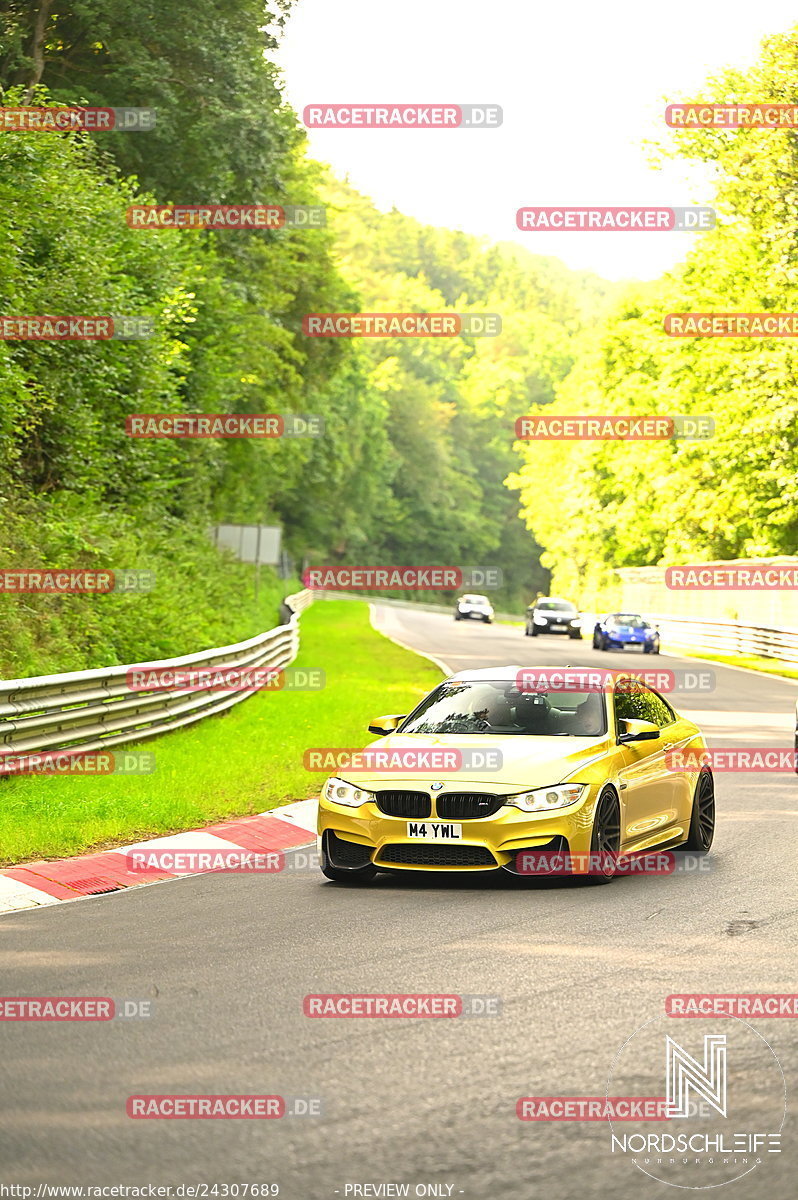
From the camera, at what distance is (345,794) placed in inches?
436

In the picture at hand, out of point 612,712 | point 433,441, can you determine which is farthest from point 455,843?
point 433,441

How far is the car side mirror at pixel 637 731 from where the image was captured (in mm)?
11664

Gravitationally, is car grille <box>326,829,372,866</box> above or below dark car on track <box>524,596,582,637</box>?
above

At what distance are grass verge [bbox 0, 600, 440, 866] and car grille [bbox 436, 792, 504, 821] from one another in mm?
2840

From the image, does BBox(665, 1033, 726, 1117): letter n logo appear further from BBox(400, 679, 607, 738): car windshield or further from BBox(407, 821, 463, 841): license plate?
BBox(400, 679, 607, 738): car windshield

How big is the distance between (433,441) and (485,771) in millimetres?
125210

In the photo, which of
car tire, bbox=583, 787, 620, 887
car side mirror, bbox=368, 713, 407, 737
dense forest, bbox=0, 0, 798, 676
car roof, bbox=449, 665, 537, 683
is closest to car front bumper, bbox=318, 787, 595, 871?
car tire, bbox=583, 787, 620, 887

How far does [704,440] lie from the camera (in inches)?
2343

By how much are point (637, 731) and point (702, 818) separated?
4.32ft

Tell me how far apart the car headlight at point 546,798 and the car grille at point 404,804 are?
1.77 ft

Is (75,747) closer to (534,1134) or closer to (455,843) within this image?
(455,843)

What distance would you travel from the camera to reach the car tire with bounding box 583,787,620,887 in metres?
10.8

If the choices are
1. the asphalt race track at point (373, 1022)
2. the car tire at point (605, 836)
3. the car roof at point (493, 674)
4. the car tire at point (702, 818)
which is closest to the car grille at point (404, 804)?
the asphalt race track at point (373, 1022)

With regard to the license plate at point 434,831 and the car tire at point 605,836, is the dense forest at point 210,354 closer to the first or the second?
the license plate at point 434,831
